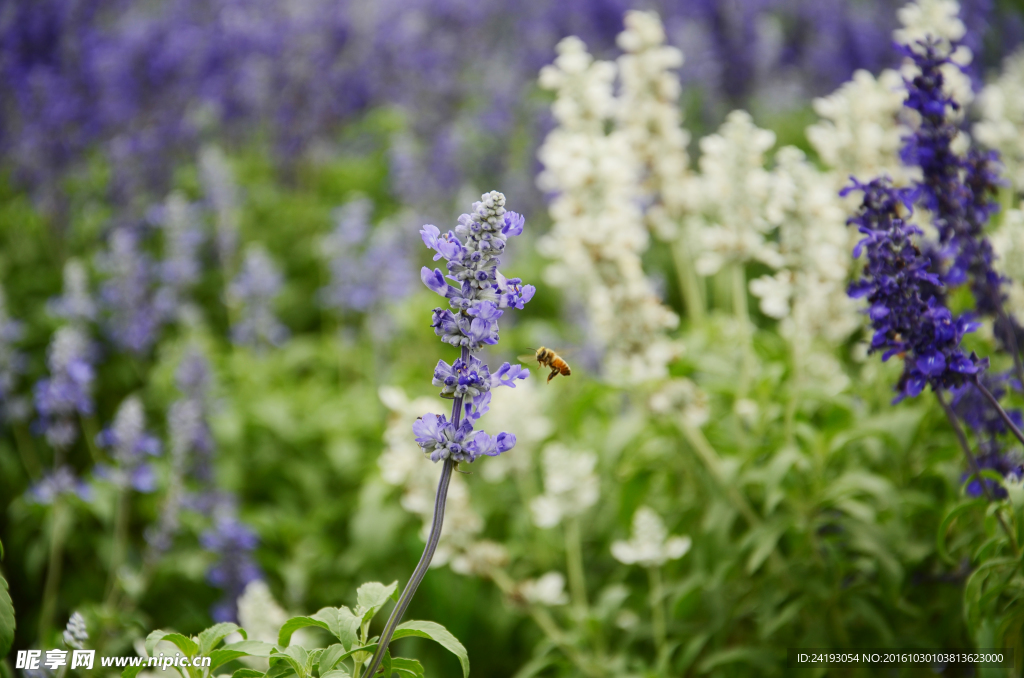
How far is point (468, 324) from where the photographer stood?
1595mm

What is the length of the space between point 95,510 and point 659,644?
9.70 feet

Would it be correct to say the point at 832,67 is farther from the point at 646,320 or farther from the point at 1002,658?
the point at 1002,658

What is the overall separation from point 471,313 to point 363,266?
4.16 metres

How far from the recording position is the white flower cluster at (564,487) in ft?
10.3

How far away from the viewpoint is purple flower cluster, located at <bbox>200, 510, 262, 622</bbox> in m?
3.59

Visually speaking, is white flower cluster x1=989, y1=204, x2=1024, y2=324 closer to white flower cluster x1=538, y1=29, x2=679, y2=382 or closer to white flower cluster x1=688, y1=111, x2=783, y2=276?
white flower cluster x1=688, y1=111, x2=783, y2=276

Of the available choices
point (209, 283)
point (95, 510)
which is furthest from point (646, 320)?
point (209, 283)

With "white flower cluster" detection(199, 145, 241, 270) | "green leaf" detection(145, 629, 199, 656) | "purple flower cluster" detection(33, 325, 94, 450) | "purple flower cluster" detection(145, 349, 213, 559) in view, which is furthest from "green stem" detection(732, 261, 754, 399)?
"white flower cluster" detection(199, 145, 241, 270)

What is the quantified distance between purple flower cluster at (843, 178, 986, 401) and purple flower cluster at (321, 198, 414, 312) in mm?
3833

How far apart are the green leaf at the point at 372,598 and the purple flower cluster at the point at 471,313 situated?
0.33 m

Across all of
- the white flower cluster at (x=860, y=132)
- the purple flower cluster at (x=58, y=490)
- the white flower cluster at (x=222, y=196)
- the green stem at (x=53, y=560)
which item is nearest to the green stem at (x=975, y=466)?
the white flower cluster at (x=860, y=132)

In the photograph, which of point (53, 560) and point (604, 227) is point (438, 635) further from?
point (53, 560)

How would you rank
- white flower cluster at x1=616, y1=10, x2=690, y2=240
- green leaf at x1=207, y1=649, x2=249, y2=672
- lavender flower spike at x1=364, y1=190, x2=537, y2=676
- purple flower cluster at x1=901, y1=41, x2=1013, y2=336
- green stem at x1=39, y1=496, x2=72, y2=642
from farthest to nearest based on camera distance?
green stem at x1=39, y1=496, x2=72, y2=642, white flower cluster at x1=616, y1=10, x2=690, y2=240, purple flower cluster at x1=901, y1=41, x2=1013, y2=336, green leaf at x1=207, y1=649, x2=249, y2=672, lavender flower spike at x1=364, y1=190, x2=537, y2=676

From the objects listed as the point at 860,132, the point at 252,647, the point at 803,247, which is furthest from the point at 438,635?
the point at 860,132
